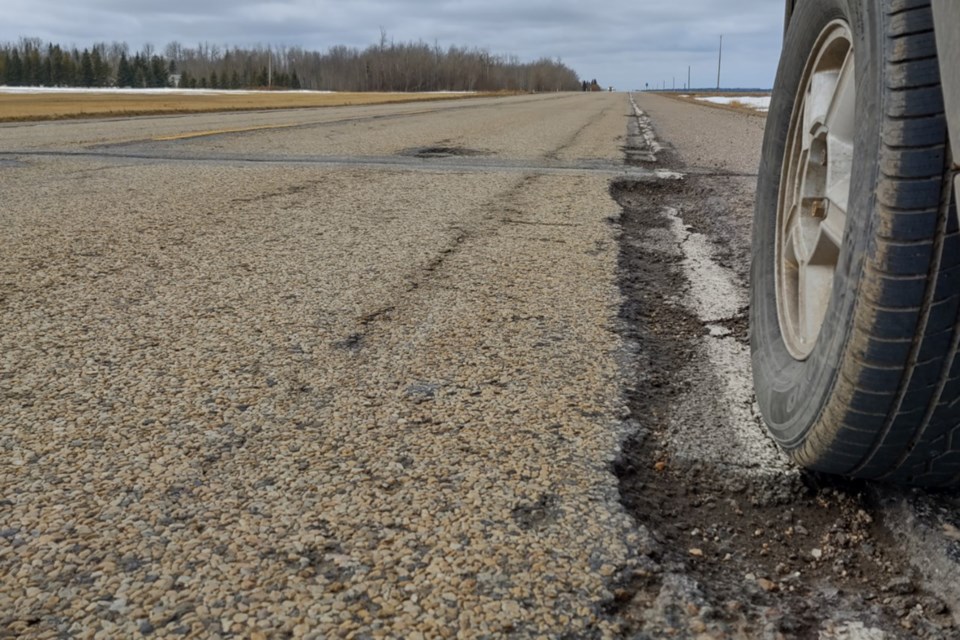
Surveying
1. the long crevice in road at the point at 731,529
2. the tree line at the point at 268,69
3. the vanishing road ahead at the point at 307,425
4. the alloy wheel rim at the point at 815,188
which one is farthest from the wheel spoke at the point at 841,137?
the tree line at the point at 268,69

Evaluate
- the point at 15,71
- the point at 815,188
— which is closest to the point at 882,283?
the point at 815,188

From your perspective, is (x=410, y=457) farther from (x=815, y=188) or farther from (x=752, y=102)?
(x=752, y=102)

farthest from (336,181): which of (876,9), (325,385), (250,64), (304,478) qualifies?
(250,64)

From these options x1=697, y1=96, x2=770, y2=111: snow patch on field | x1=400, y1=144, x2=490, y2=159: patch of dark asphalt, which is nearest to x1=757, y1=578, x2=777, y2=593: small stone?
x1=400, y1=144, x2=490, y2=159: patch of dark asphalt

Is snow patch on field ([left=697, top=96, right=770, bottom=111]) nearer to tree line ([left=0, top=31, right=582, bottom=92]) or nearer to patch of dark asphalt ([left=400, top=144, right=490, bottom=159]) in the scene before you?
patch of dark asphalt ([left=400, top=144, right=490, bottom=159])

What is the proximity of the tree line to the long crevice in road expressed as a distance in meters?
97.0

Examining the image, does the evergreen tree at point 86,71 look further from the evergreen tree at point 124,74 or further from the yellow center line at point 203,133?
the yellow center line at point 203,133

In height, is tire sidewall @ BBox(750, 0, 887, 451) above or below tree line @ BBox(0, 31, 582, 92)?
below

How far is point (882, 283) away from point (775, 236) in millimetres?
932

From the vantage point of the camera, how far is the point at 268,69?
97.8 metres

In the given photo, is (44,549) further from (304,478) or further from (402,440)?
(402,440)

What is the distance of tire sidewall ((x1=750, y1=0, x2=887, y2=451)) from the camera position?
122 cm

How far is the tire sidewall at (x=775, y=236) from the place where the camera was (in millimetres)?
1224

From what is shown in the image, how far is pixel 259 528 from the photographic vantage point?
4.53 feet
